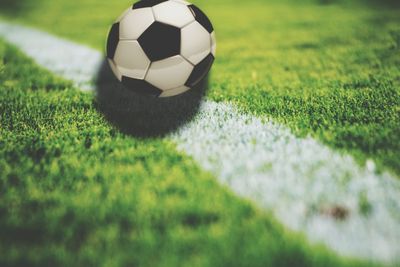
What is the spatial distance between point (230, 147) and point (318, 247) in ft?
2.97

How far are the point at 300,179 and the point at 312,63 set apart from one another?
1966mm

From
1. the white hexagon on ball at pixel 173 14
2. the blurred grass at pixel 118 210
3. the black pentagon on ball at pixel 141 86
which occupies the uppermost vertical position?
the white hexagon on ball at pixel 173 14

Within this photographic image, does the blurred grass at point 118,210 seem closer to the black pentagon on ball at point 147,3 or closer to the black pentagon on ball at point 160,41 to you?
the black pentagon on ball at point 160,41

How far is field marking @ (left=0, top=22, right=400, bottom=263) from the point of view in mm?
1554

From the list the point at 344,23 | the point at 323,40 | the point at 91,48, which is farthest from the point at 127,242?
the point at 344,23

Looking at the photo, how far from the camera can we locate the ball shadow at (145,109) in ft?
7.92

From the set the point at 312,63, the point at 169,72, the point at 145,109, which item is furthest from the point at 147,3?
the point at 312,63

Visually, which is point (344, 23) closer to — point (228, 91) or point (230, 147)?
point (228, 91)

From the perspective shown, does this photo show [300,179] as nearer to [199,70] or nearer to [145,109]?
[199,70]

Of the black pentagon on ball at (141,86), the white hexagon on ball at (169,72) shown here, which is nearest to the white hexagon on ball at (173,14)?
the white hexagon on ball at (169,72)

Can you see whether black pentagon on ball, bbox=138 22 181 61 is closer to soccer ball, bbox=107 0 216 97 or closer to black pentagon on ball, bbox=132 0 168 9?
soccer ball, bbox=107 0 216 97

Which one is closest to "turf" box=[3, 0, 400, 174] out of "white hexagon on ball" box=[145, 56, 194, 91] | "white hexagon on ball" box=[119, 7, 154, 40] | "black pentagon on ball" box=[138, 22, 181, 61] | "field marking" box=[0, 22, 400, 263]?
"field marking" box=[0, 22, 400, 263]

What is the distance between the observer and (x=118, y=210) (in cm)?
170

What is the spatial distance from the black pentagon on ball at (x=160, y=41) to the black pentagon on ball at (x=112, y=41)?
26 cm
